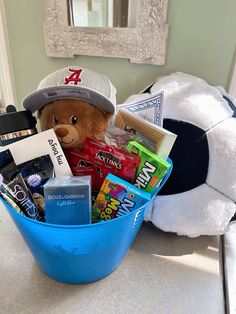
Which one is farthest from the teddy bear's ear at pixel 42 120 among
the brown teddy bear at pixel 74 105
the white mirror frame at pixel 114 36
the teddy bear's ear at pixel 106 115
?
the white mirror frame at pixel 114 36

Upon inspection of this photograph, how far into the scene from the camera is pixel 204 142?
0.53 meters

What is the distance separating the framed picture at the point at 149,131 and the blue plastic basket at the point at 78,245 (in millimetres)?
103

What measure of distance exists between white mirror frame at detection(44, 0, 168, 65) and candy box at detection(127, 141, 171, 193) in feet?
1.32

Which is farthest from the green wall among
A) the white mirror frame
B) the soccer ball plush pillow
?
the soccer ball plush pillow

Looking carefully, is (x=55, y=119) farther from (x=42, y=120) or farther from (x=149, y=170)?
(x=149, y=170)

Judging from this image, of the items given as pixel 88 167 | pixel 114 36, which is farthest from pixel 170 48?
pixel 88 167

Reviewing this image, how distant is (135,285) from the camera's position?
1.58ft

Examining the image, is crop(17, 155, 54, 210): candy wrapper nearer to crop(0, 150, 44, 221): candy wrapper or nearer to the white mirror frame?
crop(0, 150, 44, 221): candy wrapper

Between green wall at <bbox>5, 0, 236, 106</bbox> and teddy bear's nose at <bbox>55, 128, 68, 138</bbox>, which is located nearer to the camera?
teddy bear's nose at <bbox>55, 128, 68, 138</bbox>

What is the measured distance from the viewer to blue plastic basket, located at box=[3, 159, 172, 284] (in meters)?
0.38

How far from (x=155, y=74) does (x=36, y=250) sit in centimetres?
58

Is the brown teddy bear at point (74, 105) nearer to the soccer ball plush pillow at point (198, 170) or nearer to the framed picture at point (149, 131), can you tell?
the framed picture at point (149, 131)

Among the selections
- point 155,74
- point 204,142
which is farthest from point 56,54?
point 204,142

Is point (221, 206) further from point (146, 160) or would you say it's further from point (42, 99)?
point (42, 99)
